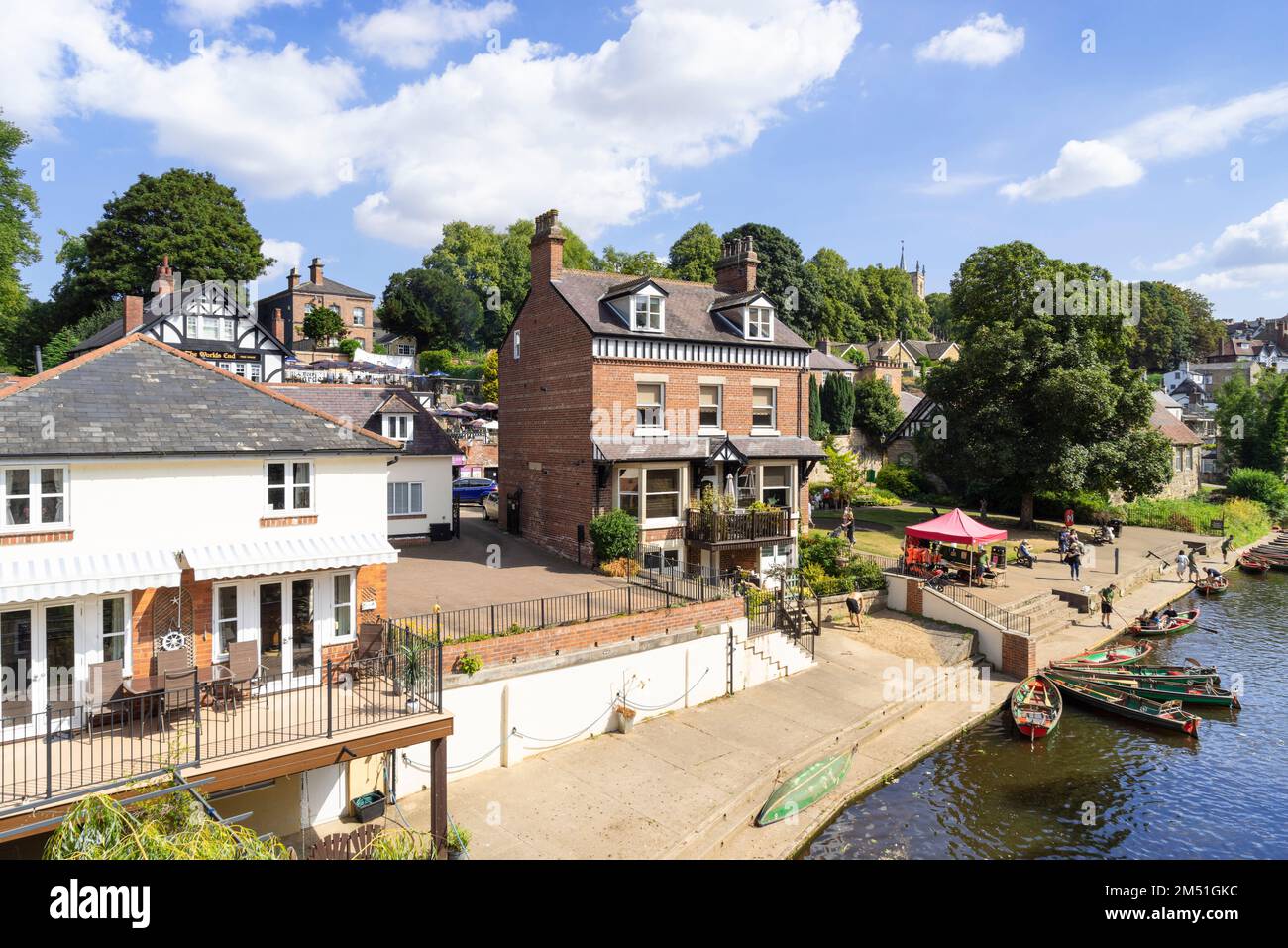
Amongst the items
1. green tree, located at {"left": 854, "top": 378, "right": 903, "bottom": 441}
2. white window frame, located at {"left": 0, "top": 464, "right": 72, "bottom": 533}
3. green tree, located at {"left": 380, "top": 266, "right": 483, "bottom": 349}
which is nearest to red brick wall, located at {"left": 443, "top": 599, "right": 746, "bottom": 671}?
white window frame, located at {"left": 0, "top": 464, "right": 72, "bottom": 533}

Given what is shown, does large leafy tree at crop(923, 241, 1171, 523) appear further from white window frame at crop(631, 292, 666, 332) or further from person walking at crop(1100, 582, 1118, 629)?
white window frame at crop(631, 292, 666, 332)

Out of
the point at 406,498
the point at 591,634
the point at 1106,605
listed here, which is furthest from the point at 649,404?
the point at 1106,605

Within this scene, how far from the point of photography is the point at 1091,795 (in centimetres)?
1847

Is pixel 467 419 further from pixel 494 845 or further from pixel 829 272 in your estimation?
pixel 829 272

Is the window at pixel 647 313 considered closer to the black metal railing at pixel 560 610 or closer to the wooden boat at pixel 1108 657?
the black metal railing at pixel 560 610

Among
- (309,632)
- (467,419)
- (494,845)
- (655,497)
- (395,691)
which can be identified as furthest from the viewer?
(467,419)

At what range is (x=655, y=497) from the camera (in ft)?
91.1

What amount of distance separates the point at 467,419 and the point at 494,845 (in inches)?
1479

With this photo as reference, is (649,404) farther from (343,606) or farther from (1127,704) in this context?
(1127,704)

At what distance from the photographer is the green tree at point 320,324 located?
209 feet

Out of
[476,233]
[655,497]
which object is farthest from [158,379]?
[476,233]

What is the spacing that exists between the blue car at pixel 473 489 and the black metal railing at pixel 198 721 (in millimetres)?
27601

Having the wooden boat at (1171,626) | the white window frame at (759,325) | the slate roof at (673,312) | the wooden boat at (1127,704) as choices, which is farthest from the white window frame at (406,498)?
the wooden boat at (1171,626)
